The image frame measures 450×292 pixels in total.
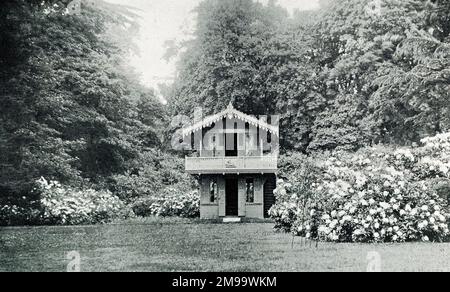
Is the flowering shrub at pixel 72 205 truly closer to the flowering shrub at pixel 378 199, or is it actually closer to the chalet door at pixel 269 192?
the chalet door at pixel 269 192

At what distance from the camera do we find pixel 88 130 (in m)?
21.9

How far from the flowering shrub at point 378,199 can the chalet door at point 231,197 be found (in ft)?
38.4

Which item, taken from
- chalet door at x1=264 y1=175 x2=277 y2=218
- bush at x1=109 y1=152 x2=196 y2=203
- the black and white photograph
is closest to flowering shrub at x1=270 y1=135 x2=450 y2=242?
the black and white photograph

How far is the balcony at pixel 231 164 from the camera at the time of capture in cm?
2428

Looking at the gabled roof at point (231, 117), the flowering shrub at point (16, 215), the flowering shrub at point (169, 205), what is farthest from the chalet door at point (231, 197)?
the flowering shrub at point (16, 215)

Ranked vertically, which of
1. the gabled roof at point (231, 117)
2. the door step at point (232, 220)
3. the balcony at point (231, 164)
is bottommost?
the door step at point (232, 220)

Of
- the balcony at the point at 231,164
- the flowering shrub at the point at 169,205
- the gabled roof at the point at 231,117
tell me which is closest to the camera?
the gabled roof at the point at 231,117

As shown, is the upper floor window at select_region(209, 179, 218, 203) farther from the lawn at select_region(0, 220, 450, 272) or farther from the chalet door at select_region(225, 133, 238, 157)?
the lawn at select_region(0, 220, 450, 272)

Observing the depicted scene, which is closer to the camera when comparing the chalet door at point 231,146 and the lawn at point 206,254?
the lawn at point 206,254

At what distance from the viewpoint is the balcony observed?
79.7 ft

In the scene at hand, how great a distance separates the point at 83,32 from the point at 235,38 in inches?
244

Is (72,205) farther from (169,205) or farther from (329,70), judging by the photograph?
(329,70)

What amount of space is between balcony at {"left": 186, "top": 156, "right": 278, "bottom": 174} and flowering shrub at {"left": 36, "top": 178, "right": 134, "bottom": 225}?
4302mm

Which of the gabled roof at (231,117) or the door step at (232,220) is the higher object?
the gabled roof at (231,117)
